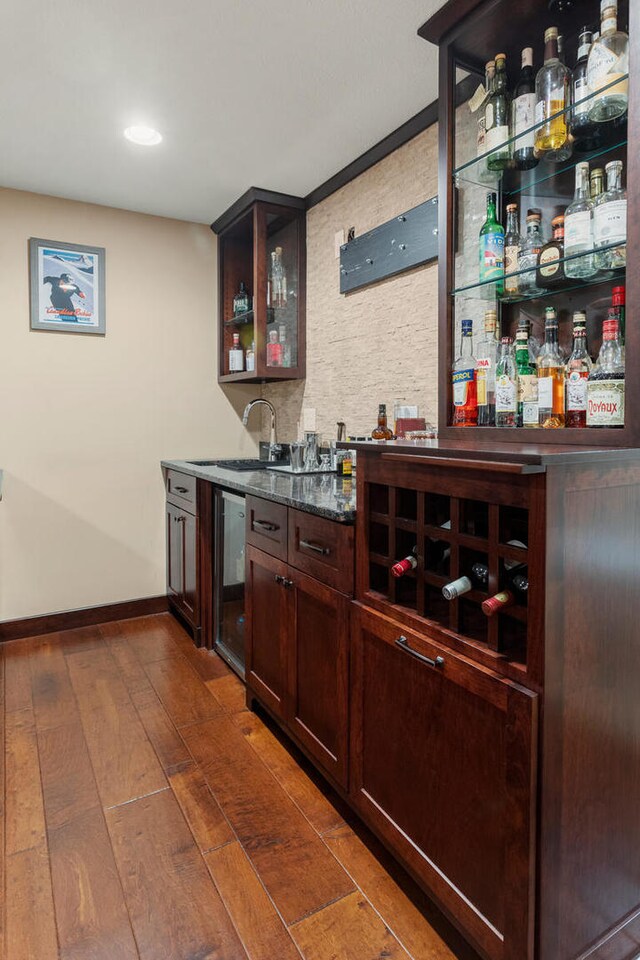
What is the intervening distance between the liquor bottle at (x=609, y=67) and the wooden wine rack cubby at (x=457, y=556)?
99 centimetres

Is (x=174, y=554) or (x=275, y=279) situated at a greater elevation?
(x=275, y=279)

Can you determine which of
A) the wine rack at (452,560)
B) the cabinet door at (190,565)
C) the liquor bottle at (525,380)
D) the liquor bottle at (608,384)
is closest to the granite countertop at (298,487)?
the wine rack at (452,560)

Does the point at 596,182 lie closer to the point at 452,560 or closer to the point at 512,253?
the point at 512,253

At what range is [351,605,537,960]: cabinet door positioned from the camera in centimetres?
105

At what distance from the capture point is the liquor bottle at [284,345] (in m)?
3.20

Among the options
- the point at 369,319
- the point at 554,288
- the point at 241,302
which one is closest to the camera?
the point at 554,288

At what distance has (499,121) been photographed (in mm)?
1668

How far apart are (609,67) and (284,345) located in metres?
2.07

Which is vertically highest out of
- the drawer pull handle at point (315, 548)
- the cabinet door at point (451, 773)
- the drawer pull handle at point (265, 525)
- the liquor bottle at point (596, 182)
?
the liquor bottle at point (596, 182)

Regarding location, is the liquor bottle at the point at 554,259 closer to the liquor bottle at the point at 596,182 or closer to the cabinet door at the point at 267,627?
the liquor bottle at the point at 596,182

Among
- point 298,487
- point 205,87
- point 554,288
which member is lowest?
point 298,487

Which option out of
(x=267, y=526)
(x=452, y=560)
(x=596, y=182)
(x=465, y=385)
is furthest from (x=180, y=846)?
(x=596, y=182)

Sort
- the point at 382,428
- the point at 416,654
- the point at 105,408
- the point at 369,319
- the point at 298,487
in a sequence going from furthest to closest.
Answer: the point at 105,408
the point at 369,319
the point at 382,428
the point at 298,487
the point at 416,654

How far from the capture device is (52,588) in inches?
127
